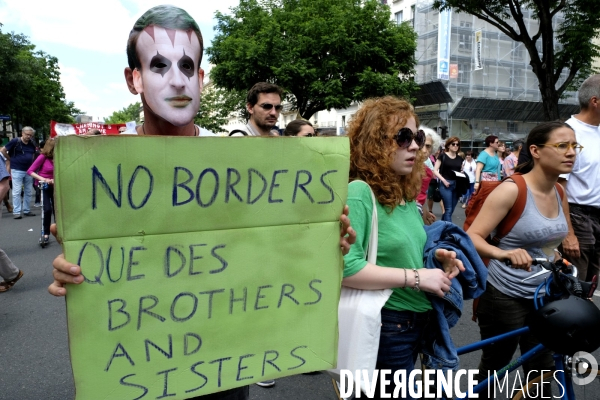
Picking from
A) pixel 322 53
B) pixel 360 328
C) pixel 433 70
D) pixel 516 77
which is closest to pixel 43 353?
pixel 360 328

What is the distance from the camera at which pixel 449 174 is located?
8516 mm

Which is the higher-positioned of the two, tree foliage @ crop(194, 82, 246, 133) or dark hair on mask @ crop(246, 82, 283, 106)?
tree foliage @ crop(194, 82, 246, 133)

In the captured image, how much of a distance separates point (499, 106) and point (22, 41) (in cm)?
3044

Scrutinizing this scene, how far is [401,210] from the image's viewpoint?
2.03m

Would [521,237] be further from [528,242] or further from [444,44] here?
[444,44]

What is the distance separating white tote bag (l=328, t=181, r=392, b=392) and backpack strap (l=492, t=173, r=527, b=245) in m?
0.95

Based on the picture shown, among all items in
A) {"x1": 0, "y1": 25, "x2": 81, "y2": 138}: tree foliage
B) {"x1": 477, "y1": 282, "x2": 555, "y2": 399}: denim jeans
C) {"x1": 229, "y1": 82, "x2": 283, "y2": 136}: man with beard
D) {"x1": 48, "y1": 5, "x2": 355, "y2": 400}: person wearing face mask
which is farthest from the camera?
{"x1": 0, "y1": 25, "x2": 81, "y2": 138}: tree foliage

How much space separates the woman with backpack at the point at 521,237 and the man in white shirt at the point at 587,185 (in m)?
0.84

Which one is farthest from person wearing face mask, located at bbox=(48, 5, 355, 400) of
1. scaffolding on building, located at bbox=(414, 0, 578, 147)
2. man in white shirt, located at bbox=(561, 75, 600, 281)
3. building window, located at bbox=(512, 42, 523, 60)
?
building window, located at bbox=(512, 42, 523, 60)

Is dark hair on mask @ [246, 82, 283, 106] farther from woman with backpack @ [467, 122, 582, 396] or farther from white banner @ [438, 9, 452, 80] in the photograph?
white banner @ [438, 9, 452, 80]

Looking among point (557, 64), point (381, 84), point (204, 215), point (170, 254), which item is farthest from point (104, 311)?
point (381, 84)

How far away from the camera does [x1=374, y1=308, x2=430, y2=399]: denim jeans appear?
6.55 feet

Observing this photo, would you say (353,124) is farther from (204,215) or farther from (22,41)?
(22,41)

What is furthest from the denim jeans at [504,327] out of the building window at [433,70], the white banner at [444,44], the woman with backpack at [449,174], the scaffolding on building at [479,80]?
the building window at [433,70]
